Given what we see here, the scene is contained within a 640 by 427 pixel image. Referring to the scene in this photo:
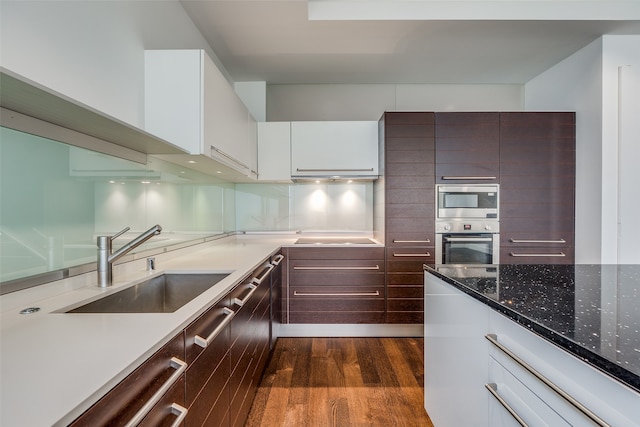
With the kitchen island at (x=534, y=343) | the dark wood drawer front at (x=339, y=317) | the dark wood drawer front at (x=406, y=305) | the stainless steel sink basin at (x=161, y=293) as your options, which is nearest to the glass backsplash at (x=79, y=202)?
the stainless steel sink basin at (x=161, y=293)

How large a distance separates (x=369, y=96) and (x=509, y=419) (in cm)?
324

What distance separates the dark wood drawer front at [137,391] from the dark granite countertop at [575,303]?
0.95 metres

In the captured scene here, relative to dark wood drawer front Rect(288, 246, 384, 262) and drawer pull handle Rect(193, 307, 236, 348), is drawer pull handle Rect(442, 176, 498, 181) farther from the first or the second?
drawer pull handle Rect(193, 307, 236, 348)

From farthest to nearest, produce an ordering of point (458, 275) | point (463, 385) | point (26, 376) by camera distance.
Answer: point (458, 275) < point (463, 385) < point (26, 376)

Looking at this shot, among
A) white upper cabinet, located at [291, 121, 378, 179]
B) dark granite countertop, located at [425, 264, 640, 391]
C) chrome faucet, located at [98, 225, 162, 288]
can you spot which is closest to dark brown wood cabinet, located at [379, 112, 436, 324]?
white upper cabinet, located at [291, 121, 378, 179]

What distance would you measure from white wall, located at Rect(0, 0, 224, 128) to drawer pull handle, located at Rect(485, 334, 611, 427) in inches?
69.9

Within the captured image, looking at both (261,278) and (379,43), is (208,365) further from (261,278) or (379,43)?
(379,43)

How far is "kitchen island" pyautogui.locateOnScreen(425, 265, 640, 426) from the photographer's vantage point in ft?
2.00

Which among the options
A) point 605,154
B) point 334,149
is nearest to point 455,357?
point 334,149

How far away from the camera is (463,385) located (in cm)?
118

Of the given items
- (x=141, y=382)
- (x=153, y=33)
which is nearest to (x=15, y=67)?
(x=153, y=33)

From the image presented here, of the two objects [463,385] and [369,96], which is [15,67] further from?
[369,96]

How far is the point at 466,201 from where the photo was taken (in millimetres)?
2785

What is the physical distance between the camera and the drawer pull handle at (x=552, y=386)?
0.60 m
